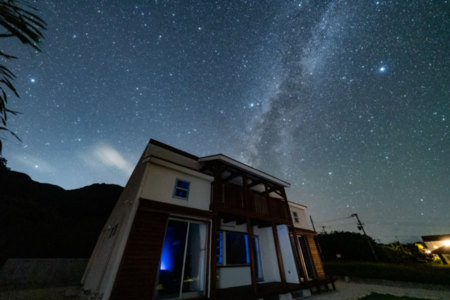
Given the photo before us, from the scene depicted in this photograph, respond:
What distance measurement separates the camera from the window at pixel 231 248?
9492mm

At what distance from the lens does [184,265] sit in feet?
22.1

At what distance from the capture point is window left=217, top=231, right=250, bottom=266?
31.1 ft

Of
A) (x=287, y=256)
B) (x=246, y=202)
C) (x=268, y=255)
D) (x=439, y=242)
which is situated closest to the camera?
(x=246, y=202)

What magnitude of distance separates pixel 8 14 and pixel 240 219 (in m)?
10.6

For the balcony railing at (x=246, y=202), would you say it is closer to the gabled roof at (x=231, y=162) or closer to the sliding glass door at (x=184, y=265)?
the gabled roof at (x=231, y=162)

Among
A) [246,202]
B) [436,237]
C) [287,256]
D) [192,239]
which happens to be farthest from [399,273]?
[436,237]

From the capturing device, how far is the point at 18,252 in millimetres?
18141

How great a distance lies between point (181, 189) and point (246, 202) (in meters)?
3.97

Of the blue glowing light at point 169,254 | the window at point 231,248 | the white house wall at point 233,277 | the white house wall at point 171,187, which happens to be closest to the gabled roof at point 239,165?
the white house wall at point 171,187

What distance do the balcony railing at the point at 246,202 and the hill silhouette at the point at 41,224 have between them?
22.9m

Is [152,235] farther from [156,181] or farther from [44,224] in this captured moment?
[44,224]

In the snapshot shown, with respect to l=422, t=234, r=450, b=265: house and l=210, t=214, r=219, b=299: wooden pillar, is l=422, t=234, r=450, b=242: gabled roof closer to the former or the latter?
l=422, t=234, r=450, b=265: house

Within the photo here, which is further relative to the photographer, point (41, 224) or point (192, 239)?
point (41, 224)

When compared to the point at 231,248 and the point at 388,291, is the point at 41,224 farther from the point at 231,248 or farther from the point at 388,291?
the point at 388,291
